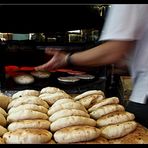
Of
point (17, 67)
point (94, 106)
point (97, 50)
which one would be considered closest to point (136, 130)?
point (94, 106)

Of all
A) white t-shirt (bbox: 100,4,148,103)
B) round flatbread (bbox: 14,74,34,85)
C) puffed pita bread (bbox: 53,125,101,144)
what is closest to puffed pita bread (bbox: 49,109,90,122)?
puffed pita bread (bbox: 53,125,101,144)

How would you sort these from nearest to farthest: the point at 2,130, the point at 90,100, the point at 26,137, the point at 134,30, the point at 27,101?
the point at 134,30 < the point at 26,137 < the point at 2,130 < the point at 27,101 < the point at 90,100

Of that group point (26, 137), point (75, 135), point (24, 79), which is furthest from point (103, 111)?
point (24, 79)

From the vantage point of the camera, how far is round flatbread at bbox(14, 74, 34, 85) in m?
2.57

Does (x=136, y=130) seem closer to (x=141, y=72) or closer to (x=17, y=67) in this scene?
(x=141, y=72)

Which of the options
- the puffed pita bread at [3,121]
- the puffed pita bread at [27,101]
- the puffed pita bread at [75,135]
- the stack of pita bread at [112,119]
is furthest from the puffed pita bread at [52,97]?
the puffed pita bread at [75,135]

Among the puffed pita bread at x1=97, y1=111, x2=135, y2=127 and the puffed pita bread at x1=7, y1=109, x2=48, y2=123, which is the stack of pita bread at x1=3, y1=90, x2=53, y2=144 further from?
A: the puffed pita bread at x1=97, y1=111, x2=135, y2=127

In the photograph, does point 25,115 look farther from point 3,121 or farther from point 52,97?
point 52,97

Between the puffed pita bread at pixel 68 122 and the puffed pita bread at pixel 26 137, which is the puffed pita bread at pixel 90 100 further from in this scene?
the puffed pita bread at pixel 26 137

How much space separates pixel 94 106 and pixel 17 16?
157 cm

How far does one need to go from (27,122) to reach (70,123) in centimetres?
19

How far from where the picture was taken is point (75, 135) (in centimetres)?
130

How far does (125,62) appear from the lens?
A: 134 cm

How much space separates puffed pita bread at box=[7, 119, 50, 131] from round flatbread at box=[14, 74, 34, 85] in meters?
1.15
